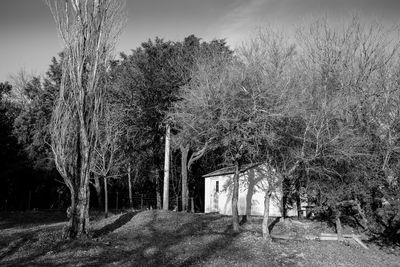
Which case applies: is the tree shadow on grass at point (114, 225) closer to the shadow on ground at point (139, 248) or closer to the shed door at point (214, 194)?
the shadow on ground at point (139, 248)

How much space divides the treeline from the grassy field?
2182mm

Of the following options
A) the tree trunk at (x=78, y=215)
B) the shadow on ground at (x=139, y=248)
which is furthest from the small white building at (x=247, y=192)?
the tree trunk at (x=78, y=215)

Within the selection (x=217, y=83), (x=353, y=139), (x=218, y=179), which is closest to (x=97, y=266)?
(x=217, y=83)

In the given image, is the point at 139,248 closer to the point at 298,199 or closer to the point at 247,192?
the point at 298,199

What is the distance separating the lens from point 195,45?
965 inches

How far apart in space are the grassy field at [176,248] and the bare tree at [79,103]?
123 cm

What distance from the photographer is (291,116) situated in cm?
1350

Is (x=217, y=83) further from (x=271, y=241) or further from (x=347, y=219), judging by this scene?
(x=347, y=219)

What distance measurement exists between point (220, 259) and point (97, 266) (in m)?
3.35

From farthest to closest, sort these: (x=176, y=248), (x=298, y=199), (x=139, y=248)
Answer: (x=298, y=199) → (x=176, y=248) → (x=139, y=248)

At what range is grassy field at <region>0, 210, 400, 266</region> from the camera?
9.45 meters

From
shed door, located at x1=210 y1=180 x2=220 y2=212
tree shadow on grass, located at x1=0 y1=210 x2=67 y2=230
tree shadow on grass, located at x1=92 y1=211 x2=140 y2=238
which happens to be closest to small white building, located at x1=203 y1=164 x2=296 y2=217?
shed door, located at x1=210 y1=180 x2=220 y2=212

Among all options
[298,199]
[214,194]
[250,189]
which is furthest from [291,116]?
[214,194]

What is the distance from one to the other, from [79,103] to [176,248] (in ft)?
18.0
